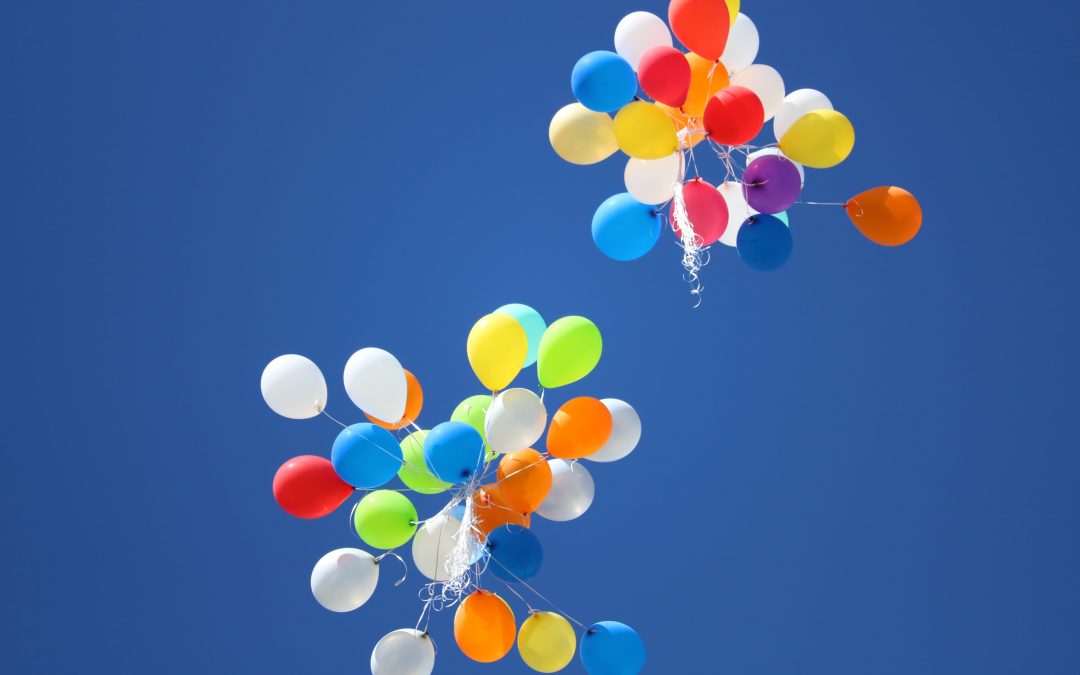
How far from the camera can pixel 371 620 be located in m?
3.96

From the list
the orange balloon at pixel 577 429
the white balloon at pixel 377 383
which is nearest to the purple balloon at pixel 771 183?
the orange balloon at pixel 577 429

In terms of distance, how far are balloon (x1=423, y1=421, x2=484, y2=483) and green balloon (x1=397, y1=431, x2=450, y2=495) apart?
11 cm

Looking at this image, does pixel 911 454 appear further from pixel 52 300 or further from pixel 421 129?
pixel 52 300

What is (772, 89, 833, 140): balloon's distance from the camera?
2.70 m

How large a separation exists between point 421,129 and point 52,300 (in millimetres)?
1185

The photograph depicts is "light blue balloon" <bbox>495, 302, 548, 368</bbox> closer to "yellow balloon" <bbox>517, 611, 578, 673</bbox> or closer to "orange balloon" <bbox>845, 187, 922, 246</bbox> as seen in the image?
"yellow balloon" <bbox>517, 611, 578, 673</bbox>

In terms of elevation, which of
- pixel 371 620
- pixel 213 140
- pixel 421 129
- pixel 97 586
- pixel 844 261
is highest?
pixel 844 261

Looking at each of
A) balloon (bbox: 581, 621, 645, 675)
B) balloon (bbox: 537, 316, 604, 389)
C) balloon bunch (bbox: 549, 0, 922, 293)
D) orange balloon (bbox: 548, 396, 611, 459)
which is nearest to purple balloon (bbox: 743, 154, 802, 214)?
balloon bunch (bbox: 549, 0, 922, 293)

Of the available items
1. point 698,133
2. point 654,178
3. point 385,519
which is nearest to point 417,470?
point 385,519

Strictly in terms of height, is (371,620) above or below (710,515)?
below

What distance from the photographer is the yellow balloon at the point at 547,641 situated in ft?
8.66

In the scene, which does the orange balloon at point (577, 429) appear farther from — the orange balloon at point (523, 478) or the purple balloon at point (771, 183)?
the purple balloon at point (771, 183)

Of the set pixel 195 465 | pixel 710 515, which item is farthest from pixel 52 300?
pixel 710 515

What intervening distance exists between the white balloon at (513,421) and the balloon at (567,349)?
0.11 m
